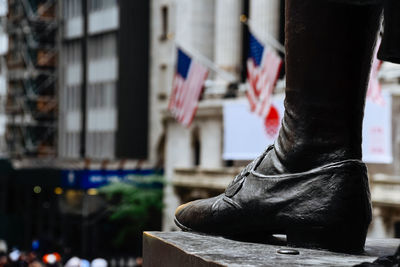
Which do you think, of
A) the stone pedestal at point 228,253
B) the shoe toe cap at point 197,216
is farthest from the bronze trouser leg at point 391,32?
the shoe toe cap at point 197,216

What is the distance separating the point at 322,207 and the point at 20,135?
52.7 metres

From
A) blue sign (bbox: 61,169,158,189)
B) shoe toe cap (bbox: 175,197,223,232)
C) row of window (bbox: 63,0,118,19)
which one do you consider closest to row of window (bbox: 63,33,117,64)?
row of window (bbox: 63,0,118,19)

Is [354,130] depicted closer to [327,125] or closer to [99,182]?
[327,125]

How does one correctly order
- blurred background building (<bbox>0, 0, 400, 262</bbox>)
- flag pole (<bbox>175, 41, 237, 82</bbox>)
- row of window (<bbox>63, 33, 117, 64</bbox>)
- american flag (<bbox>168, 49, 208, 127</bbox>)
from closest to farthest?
american flag (<bbox>168, 49, 208, 127</bbox>)
flag pole (<bbox>175, 41, 237, 82</bbox>)
blurred background building (<bbox>0, 0, 400, 262</bbox>)
row of window (<bbox>63, 33, 117, 64</bbox>)

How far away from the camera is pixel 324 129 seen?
3.94 meters

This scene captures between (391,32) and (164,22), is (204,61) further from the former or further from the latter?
(391,32)

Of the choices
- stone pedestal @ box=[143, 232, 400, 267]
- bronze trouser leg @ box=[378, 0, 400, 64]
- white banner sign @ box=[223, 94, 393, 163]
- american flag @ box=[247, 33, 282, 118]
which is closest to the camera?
bronze trouser leg @ box=[378, 0, 400, 64]

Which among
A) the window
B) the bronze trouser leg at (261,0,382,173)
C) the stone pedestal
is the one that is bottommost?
the stone pedestal

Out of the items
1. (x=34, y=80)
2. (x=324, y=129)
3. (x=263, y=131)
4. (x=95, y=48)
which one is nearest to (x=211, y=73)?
(x=95, y=48)

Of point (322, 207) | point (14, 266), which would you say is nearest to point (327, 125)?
point (322, 207)

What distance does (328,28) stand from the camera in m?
3.85

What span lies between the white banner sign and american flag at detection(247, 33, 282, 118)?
3.23 meters

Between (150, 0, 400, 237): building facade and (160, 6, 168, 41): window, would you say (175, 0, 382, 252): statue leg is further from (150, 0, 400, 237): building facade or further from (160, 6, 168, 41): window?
(160, 6, 168, 41): window

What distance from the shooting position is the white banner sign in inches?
1097
